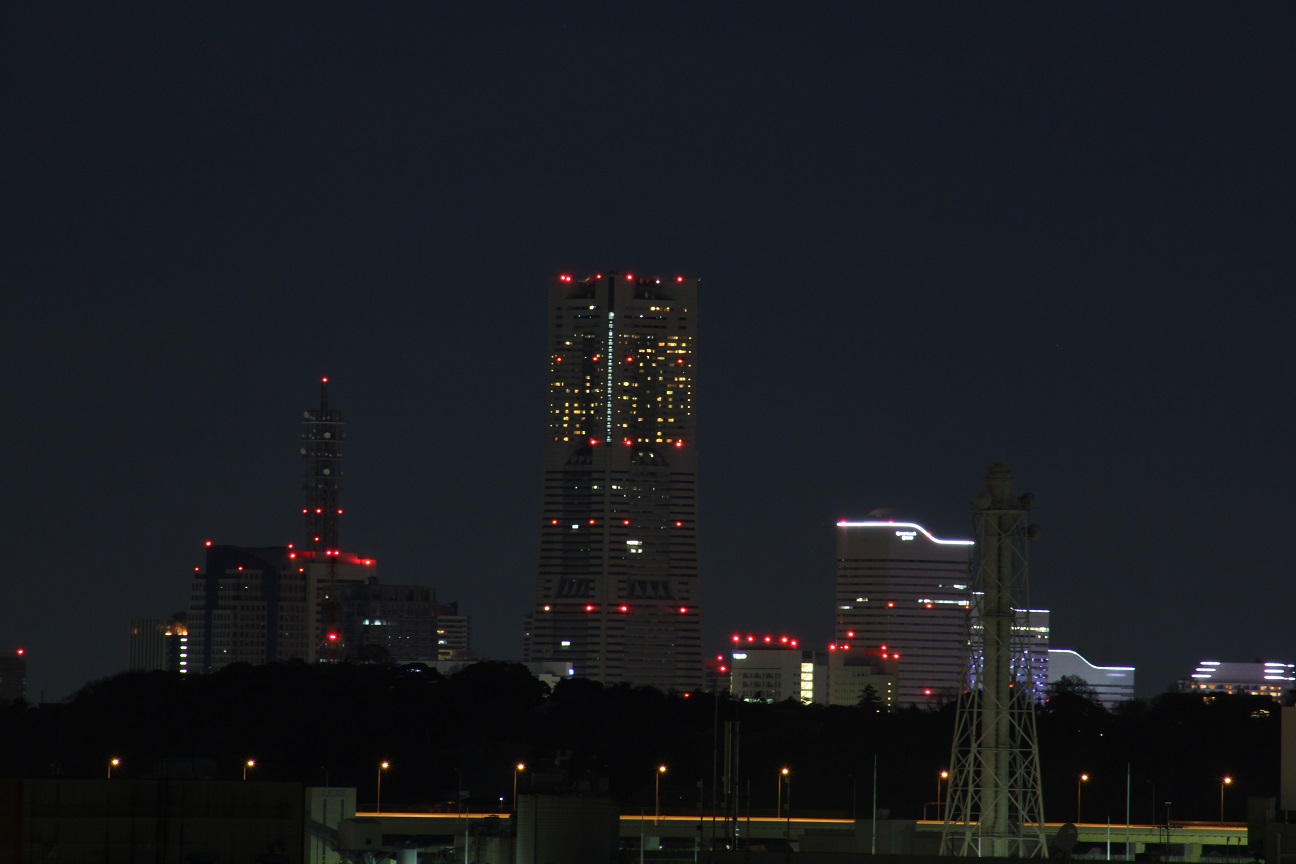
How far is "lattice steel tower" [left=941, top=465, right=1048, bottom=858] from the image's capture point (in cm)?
7000

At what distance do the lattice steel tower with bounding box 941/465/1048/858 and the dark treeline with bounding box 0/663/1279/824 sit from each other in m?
72.6

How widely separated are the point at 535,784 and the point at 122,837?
34.1 m

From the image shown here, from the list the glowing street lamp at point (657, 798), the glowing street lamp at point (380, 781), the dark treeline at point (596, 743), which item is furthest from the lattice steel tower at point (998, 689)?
the dark treeline at point (596, 743)

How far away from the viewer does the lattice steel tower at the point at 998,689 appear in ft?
230

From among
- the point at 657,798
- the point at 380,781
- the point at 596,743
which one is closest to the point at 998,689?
the point at 657,798

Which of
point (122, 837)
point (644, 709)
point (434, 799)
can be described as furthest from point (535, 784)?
point (644, 709)

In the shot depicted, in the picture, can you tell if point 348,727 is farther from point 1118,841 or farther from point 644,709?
point 1118,841

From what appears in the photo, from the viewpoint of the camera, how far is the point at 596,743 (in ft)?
554

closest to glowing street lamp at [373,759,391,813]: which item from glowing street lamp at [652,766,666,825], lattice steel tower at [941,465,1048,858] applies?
glowing street lamp at [652,766,666,825]

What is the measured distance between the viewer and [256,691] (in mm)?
174000

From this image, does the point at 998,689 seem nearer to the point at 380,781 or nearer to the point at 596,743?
the point at 380,781

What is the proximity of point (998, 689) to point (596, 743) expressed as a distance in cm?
10011

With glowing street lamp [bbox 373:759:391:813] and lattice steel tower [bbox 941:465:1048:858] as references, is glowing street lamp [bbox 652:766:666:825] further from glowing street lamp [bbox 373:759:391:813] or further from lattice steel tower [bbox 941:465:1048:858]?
lattice steel tower [bbox 941:465:1048:858]

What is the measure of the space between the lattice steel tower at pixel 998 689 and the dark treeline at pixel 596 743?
72.6 meters
